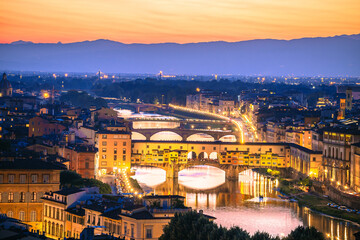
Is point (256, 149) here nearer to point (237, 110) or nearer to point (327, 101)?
point (237, 110)

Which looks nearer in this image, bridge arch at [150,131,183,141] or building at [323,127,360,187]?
Result: building at [323,127,360,187]

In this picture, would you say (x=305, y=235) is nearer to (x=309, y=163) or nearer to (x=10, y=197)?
(x=10, y=197)

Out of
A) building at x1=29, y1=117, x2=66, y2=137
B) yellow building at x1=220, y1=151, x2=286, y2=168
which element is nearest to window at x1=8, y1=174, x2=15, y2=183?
building at x1=29, y1=117, x2=66, y2=137

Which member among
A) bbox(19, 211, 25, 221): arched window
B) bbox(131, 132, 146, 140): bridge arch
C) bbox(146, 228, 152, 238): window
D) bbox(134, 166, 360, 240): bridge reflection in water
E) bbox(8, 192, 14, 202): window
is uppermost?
bbox(8, 192, 14, 202): window

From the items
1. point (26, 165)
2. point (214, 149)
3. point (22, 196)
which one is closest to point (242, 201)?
point (214, 149)

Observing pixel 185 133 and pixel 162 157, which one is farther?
pixel 185 133

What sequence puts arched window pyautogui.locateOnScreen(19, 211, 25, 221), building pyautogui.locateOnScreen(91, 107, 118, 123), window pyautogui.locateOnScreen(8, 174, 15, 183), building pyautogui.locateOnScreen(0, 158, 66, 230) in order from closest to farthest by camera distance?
1. arched window pyautogui.locateOnScreen(19, 211, 25, 221)
2. building pyautogui.locateOnScreen(0, 158, 66, 230)
3. window pyautogui.locateOnScreen(8, 174, 15, 183)
4. building pyautogui.locateOnScreen(91, 107, 118, 123)

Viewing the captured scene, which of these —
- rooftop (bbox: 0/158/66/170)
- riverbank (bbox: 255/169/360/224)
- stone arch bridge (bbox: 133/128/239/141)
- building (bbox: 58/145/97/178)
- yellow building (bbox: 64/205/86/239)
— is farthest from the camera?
stone arch bridge (bbox: 133/128/239/141)

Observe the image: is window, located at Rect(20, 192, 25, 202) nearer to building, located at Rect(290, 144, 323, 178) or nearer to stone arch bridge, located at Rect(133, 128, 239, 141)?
building, located at Rect(290, 144, 323, 178)
